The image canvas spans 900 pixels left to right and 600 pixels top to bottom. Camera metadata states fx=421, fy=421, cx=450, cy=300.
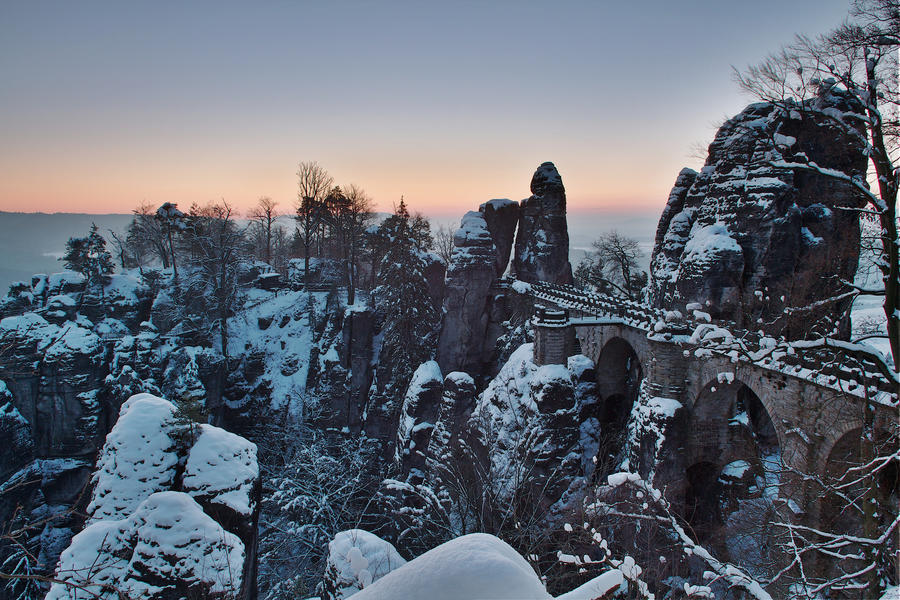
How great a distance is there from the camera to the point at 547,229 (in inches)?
1049

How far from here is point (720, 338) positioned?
19.9 ft

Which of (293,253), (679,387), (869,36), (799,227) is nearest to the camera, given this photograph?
(869,36)

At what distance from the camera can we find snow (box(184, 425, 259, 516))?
26.0ft

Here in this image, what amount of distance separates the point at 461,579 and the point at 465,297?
2193 cm

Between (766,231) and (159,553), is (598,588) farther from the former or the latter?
(766,231)

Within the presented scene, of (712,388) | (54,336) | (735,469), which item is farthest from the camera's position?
(54,336)

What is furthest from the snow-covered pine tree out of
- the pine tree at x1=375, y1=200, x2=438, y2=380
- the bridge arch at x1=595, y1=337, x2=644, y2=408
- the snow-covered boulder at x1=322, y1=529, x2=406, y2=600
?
the snow-covered boulder at x1=322, y1=529, x2=406, y2=600

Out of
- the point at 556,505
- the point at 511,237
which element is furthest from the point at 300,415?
the point at 511,237

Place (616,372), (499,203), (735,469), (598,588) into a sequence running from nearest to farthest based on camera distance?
(598,588)
(735,469)
(616,372)
(499,203)

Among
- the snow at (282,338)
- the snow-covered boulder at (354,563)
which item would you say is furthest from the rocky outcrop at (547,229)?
the snow-covered boulder at (354,563)

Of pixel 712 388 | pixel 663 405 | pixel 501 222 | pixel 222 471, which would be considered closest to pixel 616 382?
pixel 712 388

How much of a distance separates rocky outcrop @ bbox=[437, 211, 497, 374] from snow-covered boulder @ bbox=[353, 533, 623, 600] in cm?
2170

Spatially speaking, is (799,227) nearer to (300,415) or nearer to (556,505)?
(556,505)

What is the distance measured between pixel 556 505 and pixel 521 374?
14.6ft
